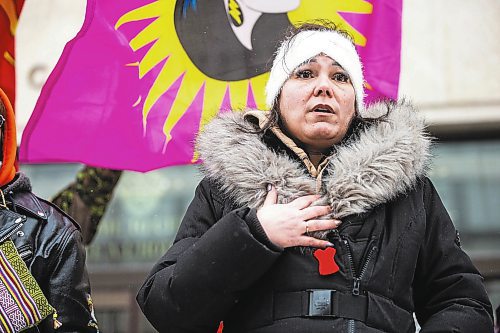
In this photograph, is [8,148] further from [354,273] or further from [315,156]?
[354,273]

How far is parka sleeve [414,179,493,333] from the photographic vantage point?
2.72 m

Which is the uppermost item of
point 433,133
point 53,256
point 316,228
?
point 316,228

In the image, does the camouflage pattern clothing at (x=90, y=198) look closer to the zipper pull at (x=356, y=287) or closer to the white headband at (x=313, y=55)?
the white headband at (x=313, y=55)

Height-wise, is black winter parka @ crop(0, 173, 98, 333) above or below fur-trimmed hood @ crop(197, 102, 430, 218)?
below

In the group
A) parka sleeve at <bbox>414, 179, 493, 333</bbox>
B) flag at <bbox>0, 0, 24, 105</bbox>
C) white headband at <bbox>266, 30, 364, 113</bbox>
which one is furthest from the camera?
flag at <bbox>0, 0, 24, 105</bbox>

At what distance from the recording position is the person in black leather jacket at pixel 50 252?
9.58 feet

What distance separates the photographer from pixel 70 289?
294 cm

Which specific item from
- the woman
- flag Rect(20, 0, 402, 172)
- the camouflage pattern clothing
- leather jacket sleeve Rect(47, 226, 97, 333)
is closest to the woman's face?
the woman

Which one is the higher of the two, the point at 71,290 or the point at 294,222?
the point at 294,222

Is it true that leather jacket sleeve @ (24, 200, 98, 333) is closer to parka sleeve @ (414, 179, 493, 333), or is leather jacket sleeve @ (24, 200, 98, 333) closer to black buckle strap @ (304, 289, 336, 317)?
black buckle strap @ (304, 289, 336, 317)

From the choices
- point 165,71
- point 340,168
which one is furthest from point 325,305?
point 165,71

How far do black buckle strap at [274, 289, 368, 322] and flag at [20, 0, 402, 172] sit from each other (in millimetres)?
1474

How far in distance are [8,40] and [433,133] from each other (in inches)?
201

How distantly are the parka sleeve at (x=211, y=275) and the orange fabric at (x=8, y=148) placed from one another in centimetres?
69
